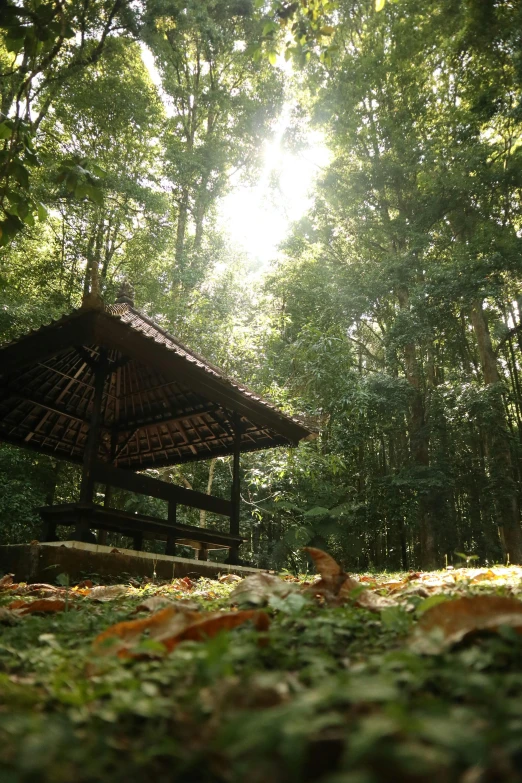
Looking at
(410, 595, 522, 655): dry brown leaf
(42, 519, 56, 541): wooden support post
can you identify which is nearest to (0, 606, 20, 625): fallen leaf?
(410, 595, 522, 655): dry brown leaf

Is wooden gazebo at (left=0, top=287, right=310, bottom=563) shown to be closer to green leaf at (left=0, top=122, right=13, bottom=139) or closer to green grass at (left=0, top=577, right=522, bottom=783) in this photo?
green leaf at (left=0, top=122, right=13, bottom=139)

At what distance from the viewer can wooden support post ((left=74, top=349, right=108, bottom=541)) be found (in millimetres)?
5348

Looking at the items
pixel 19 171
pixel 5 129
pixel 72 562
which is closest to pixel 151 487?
pixel 72 562

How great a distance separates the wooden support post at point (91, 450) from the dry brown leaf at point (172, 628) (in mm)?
4200

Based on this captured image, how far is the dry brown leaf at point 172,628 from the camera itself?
1173 mm

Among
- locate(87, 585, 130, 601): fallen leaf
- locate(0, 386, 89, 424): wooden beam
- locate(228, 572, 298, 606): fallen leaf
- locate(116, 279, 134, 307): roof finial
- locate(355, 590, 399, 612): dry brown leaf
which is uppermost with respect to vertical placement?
locate(116, 279, 134, 307): roof finial

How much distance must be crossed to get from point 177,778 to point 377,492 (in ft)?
50.8

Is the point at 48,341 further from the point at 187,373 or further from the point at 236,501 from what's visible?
the point at 236,501

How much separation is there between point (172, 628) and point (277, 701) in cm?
57

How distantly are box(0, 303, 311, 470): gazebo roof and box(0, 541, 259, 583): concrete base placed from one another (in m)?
1.99

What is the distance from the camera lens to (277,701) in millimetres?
747

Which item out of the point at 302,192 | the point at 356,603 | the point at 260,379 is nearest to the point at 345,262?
the point at 302,192

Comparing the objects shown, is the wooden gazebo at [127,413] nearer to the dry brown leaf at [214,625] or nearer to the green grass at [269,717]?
the dry brown leaf at [214,625]

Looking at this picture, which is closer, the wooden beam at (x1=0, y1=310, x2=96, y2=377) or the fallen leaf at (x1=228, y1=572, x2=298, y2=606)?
the fallen leaf at (x1=228, y1=572, x2=298, y2=606)
